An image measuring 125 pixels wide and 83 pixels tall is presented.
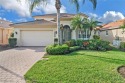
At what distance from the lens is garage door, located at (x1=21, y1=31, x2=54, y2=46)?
88.5ft

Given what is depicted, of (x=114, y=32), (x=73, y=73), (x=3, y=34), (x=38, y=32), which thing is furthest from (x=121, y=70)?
(x=3, y=34)

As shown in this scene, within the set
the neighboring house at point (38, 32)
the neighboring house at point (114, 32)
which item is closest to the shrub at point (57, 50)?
the neighboring house at point (38, 32)

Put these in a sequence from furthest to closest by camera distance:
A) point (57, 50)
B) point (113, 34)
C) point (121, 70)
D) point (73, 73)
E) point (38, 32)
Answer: point (113, 34)
point (38, 32)
point (57, 50)
point (121, 70)
point (73, 73)

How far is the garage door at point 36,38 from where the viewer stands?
2698 centimetres

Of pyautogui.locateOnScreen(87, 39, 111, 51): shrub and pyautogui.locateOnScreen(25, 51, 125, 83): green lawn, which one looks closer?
pyautogui.locateOnScreen(25, 51, 125, 83): green lawn

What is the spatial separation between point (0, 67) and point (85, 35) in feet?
57.5

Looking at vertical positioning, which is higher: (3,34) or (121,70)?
(3,34)

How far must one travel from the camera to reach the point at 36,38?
2698cm

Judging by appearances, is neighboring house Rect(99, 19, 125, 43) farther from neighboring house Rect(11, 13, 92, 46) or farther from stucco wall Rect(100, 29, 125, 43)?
neighboring house Rect(11, 13, 92, 46)

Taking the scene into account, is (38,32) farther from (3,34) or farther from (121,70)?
(121,70)

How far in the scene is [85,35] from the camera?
1078 inches

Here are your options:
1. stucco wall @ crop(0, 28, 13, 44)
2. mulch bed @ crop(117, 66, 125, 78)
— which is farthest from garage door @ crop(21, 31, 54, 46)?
mulch bed @ crop(117, 66, 125, 78)

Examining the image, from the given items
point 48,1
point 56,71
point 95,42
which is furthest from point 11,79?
point 95,42

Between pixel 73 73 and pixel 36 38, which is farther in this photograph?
pixel 36 38
